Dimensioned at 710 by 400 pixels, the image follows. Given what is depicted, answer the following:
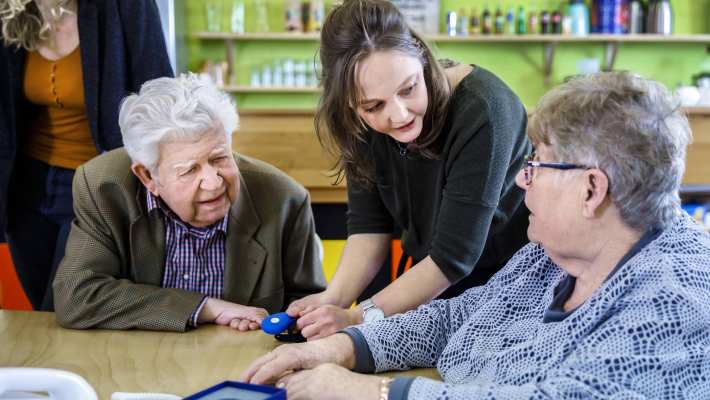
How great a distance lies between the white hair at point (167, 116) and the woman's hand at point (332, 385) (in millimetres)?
749

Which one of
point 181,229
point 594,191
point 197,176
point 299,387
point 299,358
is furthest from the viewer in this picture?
point 181,229

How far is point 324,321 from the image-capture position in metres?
1.68

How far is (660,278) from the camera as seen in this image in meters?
1.19

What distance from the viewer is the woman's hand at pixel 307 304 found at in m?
1.72

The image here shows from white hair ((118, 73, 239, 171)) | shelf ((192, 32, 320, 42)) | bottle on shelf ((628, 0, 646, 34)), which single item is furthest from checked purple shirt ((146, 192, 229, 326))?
bottle on shelf ((628, 0, 646, 34))

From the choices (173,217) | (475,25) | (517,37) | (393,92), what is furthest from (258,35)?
(393,92)

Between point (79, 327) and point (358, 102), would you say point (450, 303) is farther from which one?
point (79, 327)

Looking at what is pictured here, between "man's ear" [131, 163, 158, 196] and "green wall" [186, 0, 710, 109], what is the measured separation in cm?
451

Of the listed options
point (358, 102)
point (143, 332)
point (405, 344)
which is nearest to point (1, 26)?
point (143, 332)

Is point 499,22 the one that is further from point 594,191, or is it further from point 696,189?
point 594,191

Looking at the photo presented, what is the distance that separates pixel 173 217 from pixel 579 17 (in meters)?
4.81

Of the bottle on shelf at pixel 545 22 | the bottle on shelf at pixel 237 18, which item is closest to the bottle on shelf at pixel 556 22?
the bottle on shelf at pixel 545 22

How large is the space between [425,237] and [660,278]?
0.85 meters

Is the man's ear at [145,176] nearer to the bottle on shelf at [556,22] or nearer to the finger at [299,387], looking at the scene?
the finger at [299,387]
